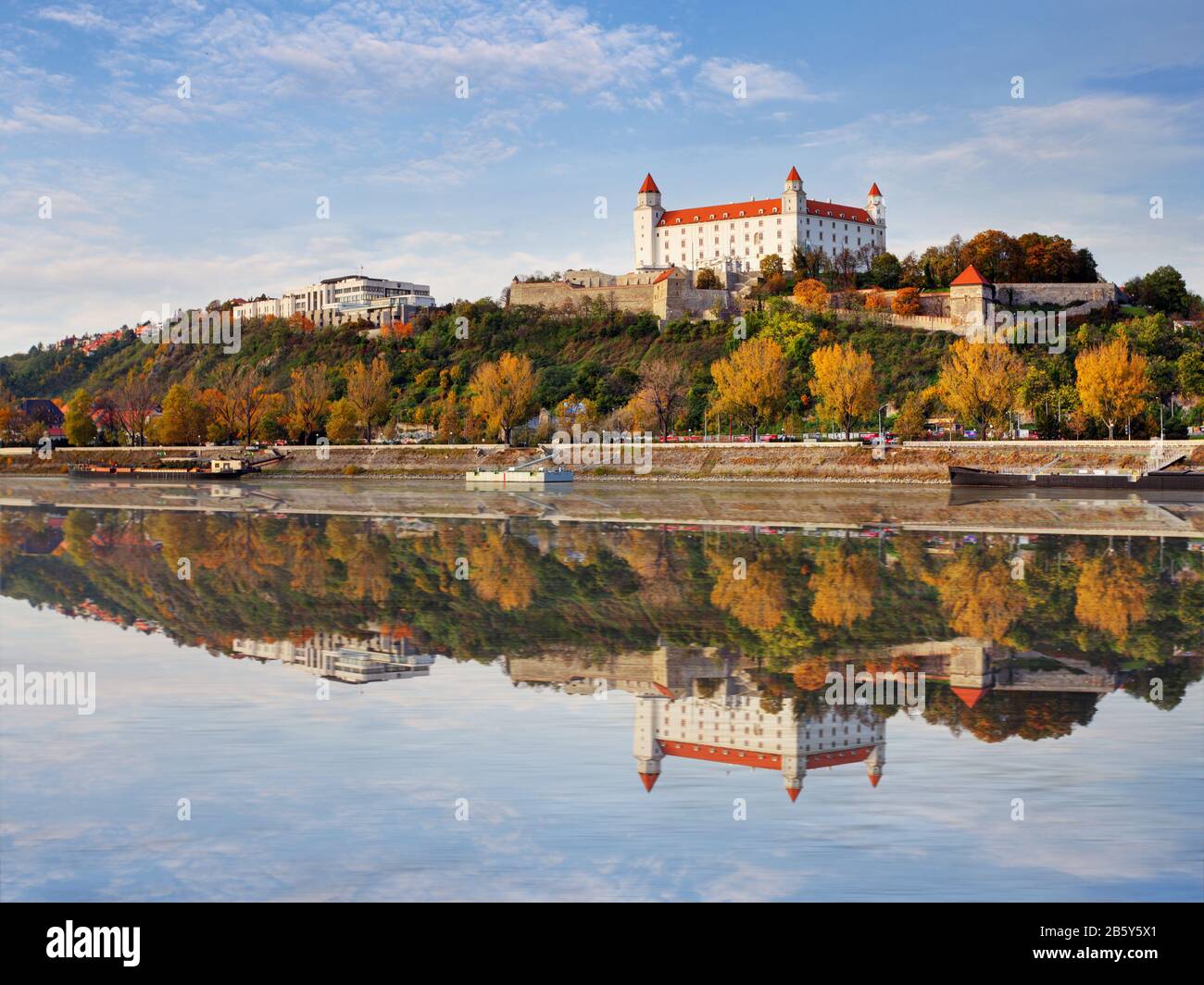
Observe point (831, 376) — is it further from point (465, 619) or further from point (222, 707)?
point (222, 707)

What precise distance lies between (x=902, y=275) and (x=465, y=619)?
111 meters

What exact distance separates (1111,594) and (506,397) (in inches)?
2727

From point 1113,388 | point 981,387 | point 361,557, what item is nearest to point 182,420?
point 981,387

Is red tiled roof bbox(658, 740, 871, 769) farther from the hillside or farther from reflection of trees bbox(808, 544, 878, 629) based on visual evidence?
the hillside

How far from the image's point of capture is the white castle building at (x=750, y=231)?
13600 cm

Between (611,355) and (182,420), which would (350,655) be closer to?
(182,420)

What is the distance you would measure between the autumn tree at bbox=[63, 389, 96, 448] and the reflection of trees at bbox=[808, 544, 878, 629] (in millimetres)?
100231

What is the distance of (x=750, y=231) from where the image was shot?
138 meters

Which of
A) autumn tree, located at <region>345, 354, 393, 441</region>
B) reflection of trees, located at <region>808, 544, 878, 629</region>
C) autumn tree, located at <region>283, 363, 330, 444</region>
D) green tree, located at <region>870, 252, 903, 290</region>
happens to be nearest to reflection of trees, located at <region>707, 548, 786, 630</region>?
reflection of trees, located at <region>808, 544, 878, 629</region>

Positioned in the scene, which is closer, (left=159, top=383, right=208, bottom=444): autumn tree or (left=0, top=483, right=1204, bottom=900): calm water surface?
(left=0, top=483, right=1204, bottom=900): calm water surface

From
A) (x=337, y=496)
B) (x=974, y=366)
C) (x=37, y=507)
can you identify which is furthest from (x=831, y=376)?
(x=37, y=507)

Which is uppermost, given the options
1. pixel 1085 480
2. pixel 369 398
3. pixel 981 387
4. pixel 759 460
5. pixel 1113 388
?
pixel 369 398

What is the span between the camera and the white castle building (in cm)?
13600

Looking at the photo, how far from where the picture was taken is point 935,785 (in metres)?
8.56
